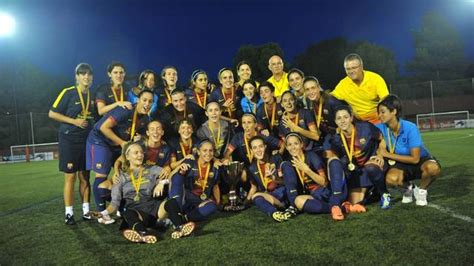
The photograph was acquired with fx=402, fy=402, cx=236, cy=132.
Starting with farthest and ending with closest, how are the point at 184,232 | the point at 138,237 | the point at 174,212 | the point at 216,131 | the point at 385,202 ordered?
the point at 216,131 → the point at 385,202 → the point at 174,212 → the point at 184,232 → the point at 138,237

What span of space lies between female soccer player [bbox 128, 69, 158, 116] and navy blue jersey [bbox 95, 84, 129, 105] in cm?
19

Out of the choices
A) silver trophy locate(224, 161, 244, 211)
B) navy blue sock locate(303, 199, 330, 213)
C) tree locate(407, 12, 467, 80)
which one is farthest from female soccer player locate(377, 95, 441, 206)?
tree locate(407, 12, 467, 80)

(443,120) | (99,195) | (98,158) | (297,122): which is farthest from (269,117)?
(443,120)

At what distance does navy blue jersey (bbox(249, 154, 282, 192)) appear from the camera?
5.11 meters

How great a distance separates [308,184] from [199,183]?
1344 millimetres

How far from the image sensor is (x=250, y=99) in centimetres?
611

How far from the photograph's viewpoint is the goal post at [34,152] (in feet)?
75.2

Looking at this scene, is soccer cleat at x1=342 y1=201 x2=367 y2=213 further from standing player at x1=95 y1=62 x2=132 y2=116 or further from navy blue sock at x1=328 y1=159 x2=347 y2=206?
standing player at x1=95 y1=62 x2=132 y2=116

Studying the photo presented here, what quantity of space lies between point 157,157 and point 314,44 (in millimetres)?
45776

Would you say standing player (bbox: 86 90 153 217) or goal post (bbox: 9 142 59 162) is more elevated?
standing player (bbox: 86 90 153 217)

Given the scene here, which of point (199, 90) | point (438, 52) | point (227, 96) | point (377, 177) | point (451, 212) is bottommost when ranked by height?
point (451, 212)

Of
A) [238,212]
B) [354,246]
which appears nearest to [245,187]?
[238,212]

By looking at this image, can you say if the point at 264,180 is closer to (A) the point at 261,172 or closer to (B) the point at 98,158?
(A) the point at 261,172

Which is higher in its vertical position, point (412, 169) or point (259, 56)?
point (259, 56)
